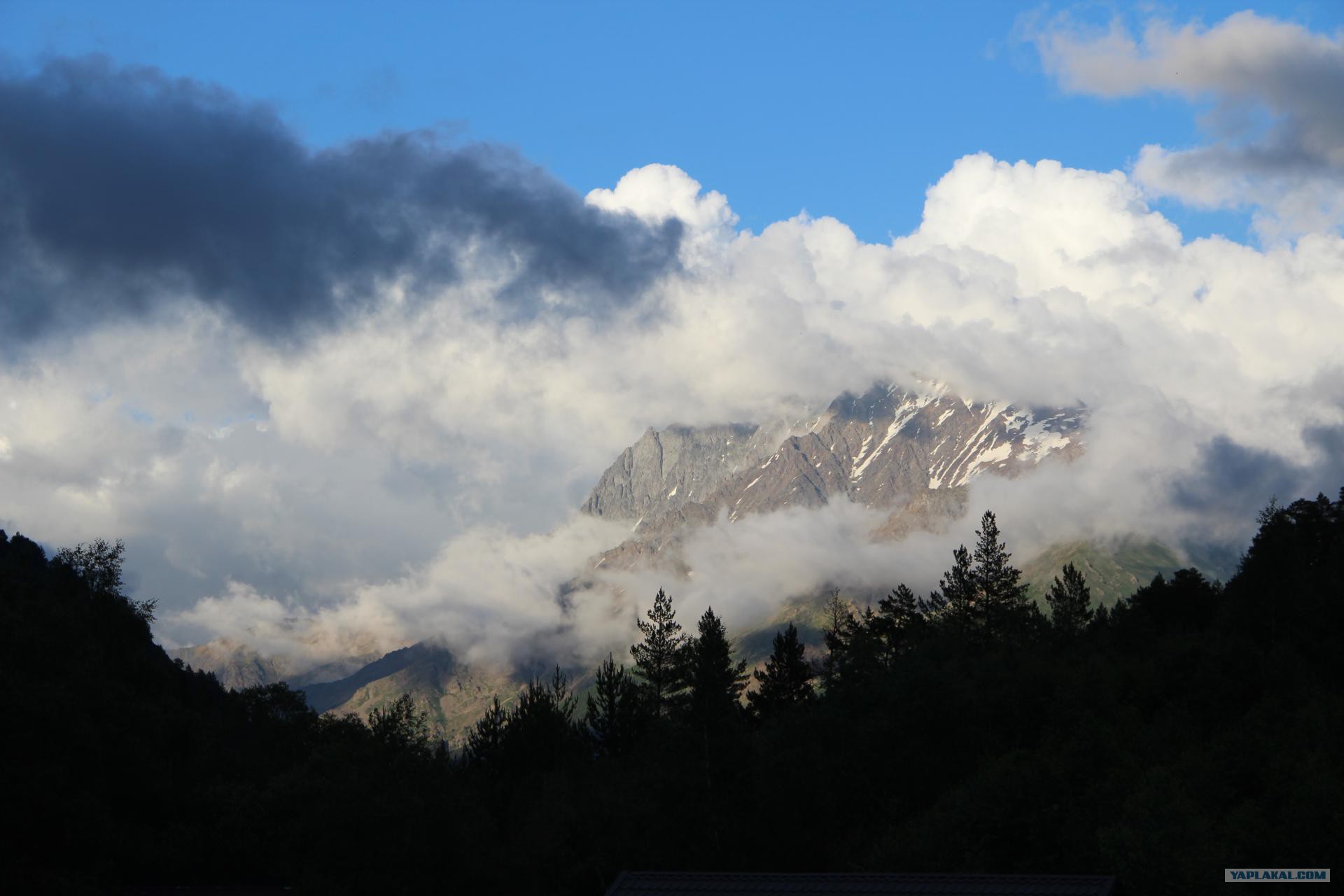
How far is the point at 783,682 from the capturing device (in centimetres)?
13200

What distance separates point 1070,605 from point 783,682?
41795mm

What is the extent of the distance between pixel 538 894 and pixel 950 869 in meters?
31.0

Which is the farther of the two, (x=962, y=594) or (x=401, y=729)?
(x=962, y=594)

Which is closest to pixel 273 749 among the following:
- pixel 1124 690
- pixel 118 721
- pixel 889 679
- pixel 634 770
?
pixel 118 721

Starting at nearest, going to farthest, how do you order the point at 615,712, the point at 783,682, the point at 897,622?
1. the point at 783,682
2. the point at 615,712
3. the point at 897,622

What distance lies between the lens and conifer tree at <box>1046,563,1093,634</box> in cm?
14660

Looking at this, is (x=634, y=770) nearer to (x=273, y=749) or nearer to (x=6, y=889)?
(x=6, y=889)

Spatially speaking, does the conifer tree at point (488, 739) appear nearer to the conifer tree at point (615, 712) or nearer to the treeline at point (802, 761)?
the treeline at point (802, 761)

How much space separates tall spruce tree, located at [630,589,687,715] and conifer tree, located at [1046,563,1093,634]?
4200 cm

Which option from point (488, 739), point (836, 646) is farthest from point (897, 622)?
point (488, 739)

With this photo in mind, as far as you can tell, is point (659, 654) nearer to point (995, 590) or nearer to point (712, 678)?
point (995, 590)

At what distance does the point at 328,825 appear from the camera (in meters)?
73.1

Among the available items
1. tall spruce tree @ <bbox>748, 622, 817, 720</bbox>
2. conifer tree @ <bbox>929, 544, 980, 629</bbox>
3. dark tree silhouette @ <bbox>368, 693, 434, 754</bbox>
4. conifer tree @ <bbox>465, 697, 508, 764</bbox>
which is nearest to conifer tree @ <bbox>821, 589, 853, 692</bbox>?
tall spruce tree @ <bbox>748, 622, 817, 720</bbox>

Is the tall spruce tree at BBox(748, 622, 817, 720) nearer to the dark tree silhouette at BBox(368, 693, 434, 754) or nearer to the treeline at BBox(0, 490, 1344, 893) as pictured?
the treeline at BBox(0, 490, 1344, 893)
